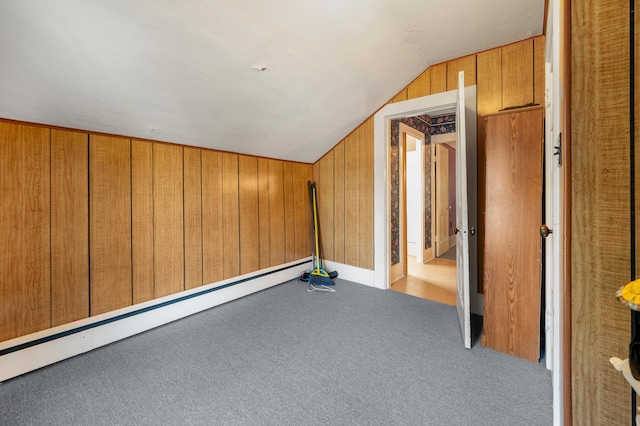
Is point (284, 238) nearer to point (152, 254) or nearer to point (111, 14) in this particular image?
point (152, 254)

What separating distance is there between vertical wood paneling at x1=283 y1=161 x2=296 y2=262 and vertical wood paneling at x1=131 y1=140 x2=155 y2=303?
1630mm

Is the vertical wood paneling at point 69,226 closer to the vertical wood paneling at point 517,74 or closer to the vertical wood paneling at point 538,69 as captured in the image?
the vertical wood paneling at point 517,74

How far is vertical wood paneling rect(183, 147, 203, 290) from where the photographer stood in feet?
8.41

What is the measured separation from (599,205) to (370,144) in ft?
9.31

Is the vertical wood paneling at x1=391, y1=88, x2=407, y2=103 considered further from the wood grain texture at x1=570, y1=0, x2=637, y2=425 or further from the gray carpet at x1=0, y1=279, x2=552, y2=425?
the wood grain texture at x1=570, y1=0, x2=637, y2=425

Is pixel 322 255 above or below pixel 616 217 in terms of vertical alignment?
below

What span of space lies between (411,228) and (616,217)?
15.0 ft

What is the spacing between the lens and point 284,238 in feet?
11.7

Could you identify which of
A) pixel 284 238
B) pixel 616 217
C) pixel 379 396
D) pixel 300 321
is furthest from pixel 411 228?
pixel 616 217

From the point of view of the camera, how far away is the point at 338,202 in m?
3.69

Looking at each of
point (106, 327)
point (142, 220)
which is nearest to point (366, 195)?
point (142, 220)

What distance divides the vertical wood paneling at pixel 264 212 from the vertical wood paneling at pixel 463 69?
2.25 meters

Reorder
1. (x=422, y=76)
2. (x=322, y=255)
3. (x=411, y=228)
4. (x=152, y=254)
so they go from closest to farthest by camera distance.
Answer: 1. (x=152, y=254)
2. (x=422, y=76)
3. (x=322, y=255)
4. (x=411, y=228)

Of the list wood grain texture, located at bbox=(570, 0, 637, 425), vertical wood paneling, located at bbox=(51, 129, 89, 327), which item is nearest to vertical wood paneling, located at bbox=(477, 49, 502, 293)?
wood grain texture, located at bbox=(570, 0, 637, 425)
